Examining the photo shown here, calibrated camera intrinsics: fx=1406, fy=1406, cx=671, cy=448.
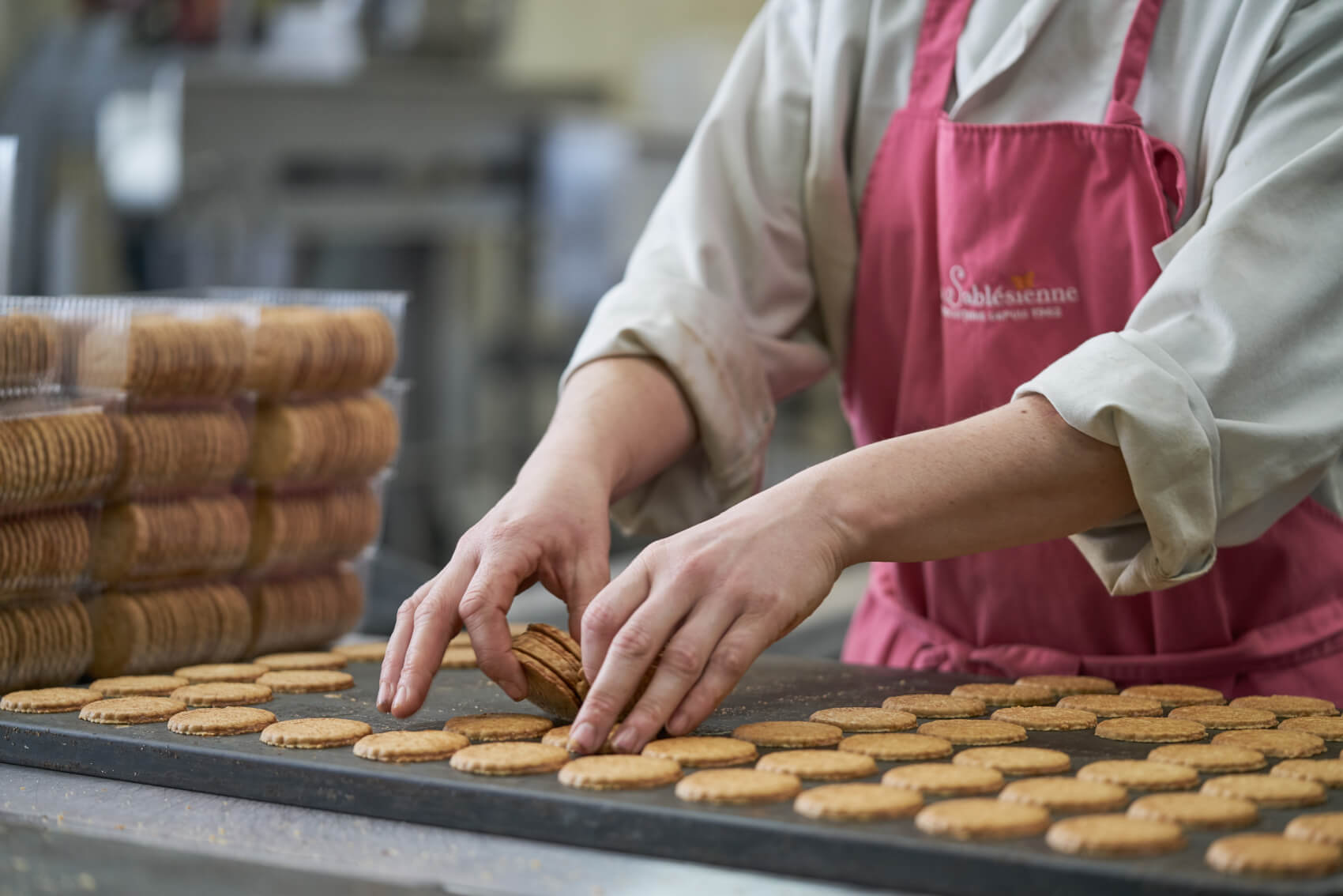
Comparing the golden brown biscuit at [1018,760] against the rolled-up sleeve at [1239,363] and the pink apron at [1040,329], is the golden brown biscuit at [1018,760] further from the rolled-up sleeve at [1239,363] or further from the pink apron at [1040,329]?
the pink apron at [1040,329]

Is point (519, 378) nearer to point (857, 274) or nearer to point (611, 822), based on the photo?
point (857, 274)

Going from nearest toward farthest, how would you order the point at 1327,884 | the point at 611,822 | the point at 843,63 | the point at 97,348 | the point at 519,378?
the point at 1327,884 < the point at 611,822 < the point at 97,348 < the point at 843,63 < the point at 519,378

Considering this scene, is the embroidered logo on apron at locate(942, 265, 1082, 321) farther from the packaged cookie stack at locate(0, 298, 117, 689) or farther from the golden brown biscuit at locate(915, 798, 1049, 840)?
the packaged cookie stack at locate(0, 298, 117, 689)

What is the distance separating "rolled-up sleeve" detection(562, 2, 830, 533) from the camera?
5.50ft

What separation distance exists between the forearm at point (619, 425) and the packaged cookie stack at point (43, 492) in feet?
1.58

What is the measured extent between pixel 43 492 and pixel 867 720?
89 centimetres

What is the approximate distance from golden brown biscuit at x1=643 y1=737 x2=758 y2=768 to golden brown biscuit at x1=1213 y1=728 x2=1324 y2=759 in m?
0.40

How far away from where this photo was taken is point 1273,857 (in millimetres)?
873

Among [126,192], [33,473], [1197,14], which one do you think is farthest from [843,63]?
[126,192]

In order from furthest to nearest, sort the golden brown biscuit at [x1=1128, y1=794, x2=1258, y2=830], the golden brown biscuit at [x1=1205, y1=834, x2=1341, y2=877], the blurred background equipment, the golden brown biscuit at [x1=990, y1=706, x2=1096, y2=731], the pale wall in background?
the pale wall in background < the blurred background equipment < the golden brown biscuit at [x1=990, y1=706, x2=1096, y2=731] < the golden brown biscuit at [x1=1128, y1=794, x2=1258, y2=830] < the golden brown biscuit at [x1=1205, y1=834, x2=1341, y2=877]

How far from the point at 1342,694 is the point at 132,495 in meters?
1.34

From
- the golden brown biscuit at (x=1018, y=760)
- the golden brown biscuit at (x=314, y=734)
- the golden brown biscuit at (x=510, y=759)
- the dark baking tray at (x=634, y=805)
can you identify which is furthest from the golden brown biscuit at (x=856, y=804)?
the golden brown biscuit at (x=314, y=734)

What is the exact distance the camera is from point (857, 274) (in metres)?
1.76

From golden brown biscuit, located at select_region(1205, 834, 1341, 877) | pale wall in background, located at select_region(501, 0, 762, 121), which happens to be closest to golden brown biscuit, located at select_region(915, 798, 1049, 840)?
golden brown biscuit, located at select_region(1205, 834, 1341, 877)
